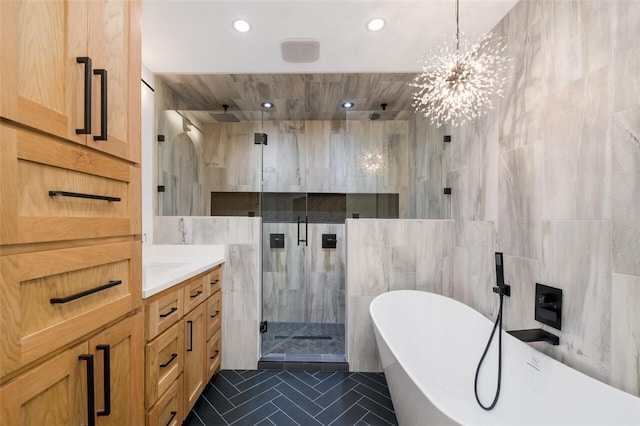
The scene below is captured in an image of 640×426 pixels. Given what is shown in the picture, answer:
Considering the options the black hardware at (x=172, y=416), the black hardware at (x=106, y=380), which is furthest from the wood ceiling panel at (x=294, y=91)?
the black hardware at (x=172, y=416)

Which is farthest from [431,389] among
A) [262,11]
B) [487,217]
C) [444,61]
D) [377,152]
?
[262,11]

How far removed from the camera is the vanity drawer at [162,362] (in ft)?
4.17

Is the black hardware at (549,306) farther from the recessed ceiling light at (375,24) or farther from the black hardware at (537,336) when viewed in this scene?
the recessed ceiling light at (375,24)

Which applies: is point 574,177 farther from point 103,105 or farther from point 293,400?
point 293,400

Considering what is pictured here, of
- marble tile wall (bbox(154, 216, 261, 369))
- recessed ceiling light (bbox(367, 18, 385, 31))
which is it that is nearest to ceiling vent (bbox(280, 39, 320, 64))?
recessed ceiling light (bbox(367, 18, 385, 31))

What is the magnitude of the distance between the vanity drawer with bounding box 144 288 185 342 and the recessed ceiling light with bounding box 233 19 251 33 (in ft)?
5.84

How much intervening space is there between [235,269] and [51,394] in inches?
64.2

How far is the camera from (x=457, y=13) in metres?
1.66

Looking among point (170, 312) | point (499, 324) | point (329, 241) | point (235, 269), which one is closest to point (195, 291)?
point (170, 312)

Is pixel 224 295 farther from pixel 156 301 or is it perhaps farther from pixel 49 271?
pixel 49 271

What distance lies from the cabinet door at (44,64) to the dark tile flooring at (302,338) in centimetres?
232

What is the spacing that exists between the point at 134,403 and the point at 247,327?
4.34 ft

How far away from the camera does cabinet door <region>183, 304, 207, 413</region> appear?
165 cm

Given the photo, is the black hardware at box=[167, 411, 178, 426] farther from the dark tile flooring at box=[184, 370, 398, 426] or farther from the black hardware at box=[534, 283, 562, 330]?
the black hardware at box=[534, 283, 562, 330]
